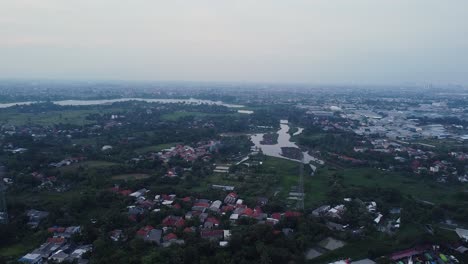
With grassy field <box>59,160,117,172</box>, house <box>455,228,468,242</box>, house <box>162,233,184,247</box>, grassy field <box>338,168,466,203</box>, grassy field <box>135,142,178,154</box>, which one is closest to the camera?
house <box>162,233,184,247</box>

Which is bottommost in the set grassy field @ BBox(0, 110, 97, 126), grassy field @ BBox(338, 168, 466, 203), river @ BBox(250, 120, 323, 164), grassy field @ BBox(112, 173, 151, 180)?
river @ BBox(250, 120, 323, 164)

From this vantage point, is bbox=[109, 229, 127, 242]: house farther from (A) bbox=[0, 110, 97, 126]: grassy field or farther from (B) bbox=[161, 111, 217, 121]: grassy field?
(B) bbox=[161, 111, 217, 121]: grassy field

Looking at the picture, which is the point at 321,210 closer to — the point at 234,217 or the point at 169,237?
the point at 234,217

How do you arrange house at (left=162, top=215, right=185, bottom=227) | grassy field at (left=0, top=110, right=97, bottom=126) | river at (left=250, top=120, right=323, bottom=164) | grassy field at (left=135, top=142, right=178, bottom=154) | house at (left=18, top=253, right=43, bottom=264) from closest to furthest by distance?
house at (left=18, top=253, right=43, bottom=264)
house at (left=162, top=215, right=185, bottom=227)
river at (left=250, top=120, right=323, bottom=164)
grassy field at (left=135, top=142, right=178, bottom=154)
grassy field at (left=0, top=110, right=97, bottom=126)

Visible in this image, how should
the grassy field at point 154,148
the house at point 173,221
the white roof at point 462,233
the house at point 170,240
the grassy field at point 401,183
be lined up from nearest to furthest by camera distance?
the house at point 170,240 → the white roof at point 462,233 → the house at point 173,221 → the grassy field at point 401,183 → the grassy field at point 154,148

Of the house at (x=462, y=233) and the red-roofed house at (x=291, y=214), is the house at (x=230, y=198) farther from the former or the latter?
the house at (x=462, y=233)

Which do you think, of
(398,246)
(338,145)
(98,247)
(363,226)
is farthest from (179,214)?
(338,145)

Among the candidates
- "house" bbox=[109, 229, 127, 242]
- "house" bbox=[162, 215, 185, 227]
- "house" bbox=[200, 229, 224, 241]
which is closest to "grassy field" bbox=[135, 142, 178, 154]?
"house" bbox=[162, 215, 185, 227]

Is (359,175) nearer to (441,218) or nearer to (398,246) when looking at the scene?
(441,218)

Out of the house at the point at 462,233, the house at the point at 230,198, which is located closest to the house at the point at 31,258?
the house at the point at 230,198
